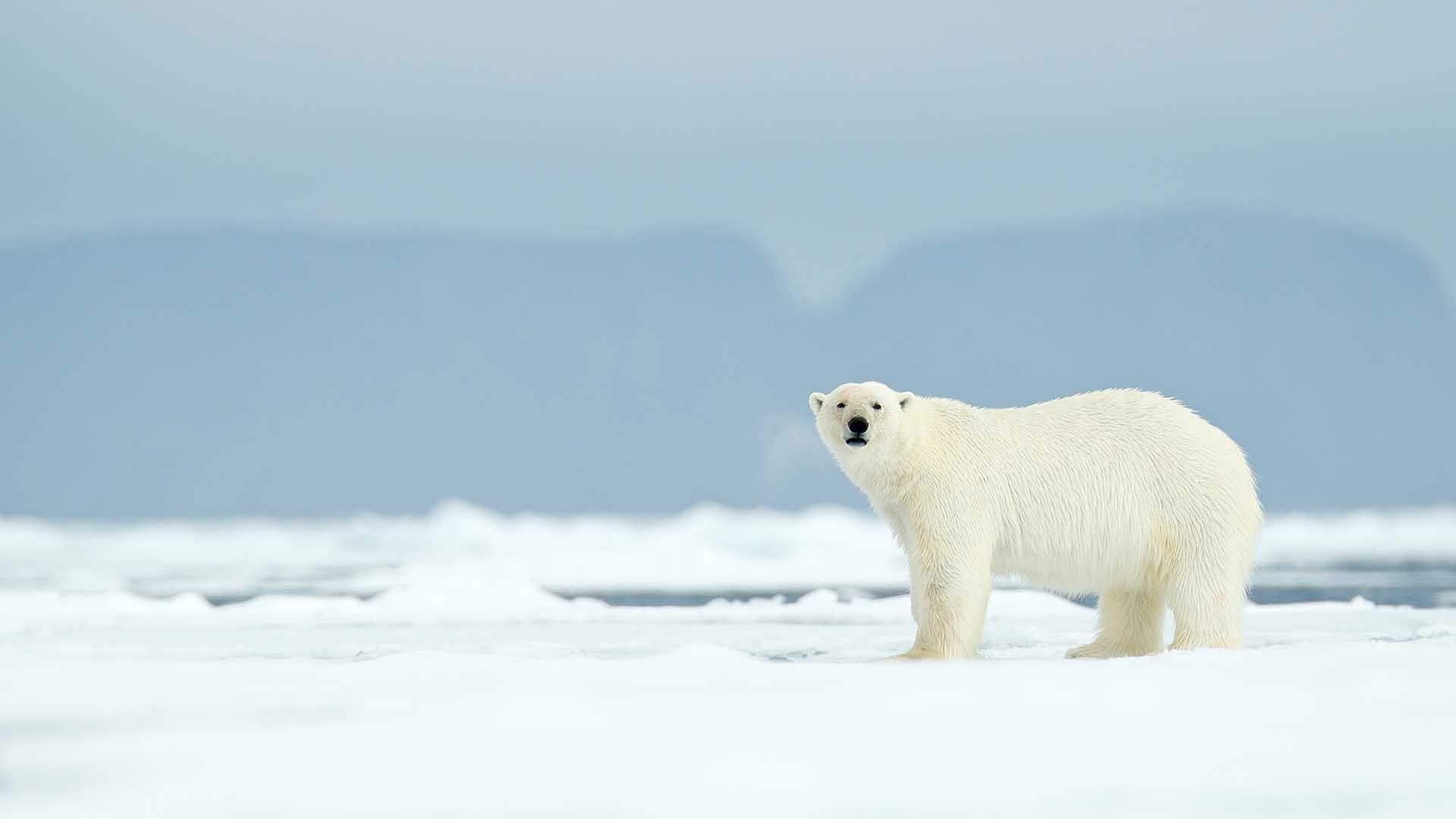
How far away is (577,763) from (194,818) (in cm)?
79

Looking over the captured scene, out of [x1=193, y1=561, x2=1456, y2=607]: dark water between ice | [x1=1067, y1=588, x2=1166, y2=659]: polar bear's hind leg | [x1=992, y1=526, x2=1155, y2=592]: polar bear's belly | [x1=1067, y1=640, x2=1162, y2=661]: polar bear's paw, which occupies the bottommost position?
[x1=1067, y1=640, x2=1162, y2=661]: polar bear's paw

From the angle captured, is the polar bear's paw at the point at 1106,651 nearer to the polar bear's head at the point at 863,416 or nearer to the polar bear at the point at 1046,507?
the polar bear at the point at 1046,507

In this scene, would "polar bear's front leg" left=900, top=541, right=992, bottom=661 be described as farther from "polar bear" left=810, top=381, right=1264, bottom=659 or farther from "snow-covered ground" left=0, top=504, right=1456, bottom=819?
"snow-covered ground" left=0, top=504, right=1456, bottom=819

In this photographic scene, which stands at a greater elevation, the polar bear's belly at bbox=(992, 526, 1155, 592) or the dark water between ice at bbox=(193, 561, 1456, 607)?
the dark water between ice at bbox=(193, 561, 1456, 607)

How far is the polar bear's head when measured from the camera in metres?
5.61

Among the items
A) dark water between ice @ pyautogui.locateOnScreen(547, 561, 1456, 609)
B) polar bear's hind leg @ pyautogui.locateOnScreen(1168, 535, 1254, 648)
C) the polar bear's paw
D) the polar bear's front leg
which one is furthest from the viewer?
dark water between ice @ pyautogui.locateOnScreen(547, 561, 1456, 609)

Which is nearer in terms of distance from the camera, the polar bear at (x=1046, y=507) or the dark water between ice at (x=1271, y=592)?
the polar bear at (x=1046, y=507)

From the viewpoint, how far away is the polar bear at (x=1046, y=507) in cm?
563

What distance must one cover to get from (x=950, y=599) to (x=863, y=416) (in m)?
0.84

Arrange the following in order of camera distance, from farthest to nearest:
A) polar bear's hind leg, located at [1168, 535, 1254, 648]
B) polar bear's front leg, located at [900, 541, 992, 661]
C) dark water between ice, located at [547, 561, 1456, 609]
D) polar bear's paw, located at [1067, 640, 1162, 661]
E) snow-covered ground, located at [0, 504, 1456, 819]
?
dark water between ice, located at [547, 561, 1456, 609], polar bear's paw, located at [1067, 640, 1162, 661], polar bear's hind leg, located at [1168, 535, 1254, 648], polar bear's front leg, located at [900, 541, 992, 661], snow-covered ground, located at [0, 504, 1456, 819]

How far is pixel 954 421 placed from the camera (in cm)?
596

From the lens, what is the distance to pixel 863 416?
560cm

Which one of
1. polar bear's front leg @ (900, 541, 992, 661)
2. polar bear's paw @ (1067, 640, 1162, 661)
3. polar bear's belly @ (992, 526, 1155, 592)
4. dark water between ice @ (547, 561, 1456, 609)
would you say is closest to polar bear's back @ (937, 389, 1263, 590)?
polar bear's belly @ (992, 526, 1155, 592)

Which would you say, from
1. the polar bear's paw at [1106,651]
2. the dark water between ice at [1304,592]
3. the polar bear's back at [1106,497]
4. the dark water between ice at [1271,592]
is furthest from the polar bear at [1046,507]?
the dark water between ice at [1271,592]
